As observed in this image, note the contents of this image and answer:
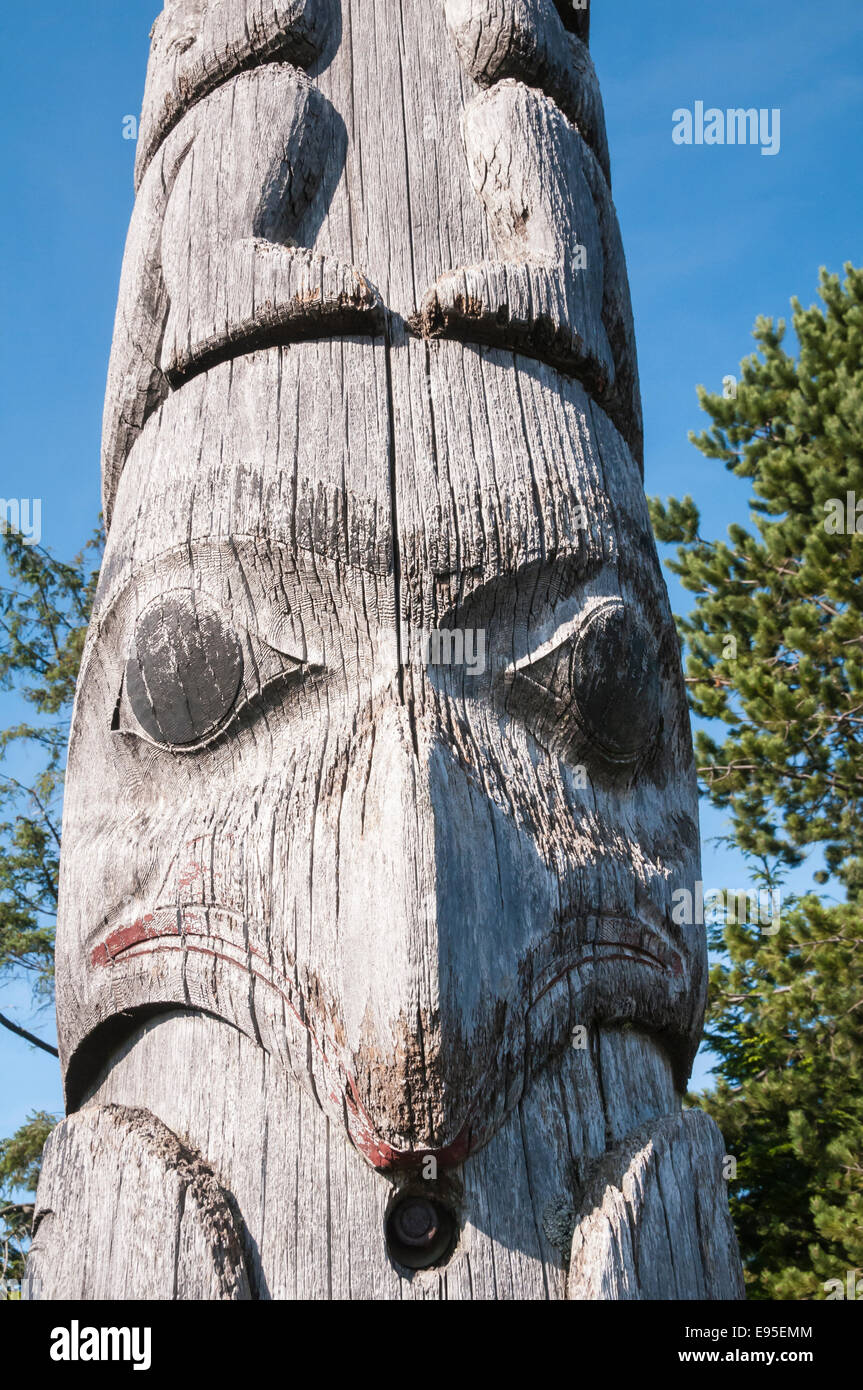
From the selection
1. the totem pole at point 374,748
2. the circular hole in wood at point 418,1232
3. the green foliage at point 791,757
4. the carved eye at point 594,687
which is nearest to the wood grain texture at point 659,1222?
the totem pole at point 374,748

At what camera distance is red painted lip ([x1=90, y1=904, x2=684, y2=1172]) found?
187 cm

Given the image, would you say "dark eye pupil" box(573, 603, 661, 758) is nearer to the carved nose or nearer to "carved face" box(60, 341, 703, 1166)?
"carved face" box(60, 341, 703, 1166)

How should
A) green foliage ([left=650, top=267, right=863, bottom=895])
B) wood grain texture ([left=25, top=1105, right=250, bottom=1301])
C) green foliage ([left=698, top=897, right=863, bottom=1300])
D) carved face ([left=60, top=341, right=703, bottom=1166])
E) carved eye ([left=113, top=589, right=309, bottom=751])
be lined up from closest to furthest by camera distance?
1. wood grain texture ([left=25, top=1105, right=250, bottom=1301])
2. carved face ([left=60, top=341, right=703, bottom=1166])
3. carved eye ([left=113, top=589, right=309, bottom=751])
4. green foliage ([left=698, top=897, right=863, bottom=1300])
5. green foliage ([left=650, top=267, right=863, bottom=895])

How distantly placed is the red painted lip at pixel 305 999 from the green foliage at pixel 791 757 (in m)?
7.00

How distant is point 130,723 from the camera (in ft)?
8.35

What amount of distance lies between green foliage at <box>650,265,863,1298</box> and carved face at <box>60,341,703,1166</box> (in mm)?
6911

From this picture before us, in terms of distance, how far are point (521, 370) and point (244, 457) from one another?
682 millimetres

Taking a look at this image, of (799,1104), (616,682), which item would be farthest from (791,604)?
(616,682)

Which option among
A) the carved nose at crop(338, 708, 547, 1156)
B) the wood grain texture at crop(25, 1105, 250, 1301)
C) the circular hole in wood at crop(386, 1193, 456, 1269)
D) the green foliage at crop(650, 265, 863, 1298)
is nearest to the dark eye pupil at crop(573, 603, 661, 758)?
the carved nose at crop(338, 708, 547, 1156)

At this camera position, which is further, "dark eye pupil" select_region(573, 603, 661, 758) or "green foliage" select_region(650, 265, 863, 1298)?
"green foliage" select_region(650, 265, 863, 1298)

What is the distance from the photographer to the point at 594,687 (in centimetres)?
248

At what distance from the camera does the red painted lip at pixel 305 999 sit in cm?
187
